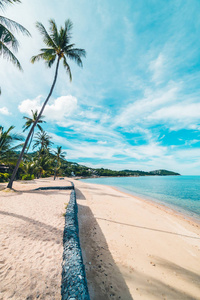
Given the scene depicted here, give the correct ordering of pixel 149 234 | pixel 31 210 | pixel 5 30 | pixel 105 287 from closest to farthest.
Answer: pixel 105 287 → pixel 149 234 → pixel 31 210 → pixel 5 30

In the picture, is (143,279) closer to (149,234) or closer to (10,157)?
(149,234)

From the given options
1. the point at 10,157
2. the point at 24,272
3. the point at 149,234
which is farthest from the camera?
the point at 10,157

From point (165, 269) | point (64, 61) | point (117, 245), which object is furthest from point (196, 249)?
point (64, 61)

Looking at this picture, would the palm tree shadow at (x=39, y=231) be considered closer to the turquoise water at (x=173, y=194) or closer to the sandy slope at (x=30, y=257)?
the sandy slope at (x=30, y=257)

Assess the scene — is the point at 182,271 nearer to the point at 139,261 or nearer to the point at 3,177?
the point at 139,261

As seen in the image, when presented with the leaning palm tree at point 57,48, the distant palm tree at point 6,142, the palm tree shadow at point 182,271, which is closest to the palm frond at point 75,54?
the leaning palm tree at point 57,48

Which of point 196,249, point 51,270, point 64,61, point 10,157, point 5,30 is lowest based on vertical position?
point 196,249

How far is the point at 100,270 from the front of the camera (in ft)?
11.4

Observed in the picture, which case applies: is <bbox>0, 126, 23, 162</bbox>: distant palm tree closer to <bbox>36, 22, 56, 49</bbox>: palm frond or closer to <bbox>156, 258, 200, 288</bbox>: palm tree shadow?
<bbox>36, 22, 56, 49</bbox>: palm frond

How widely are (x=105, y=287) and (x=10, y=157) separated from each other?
13319mm

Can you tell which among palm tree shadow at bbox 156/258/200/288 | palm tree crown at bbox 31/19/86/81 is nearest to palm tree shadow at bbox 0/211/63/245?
palm tree shadow at bbox 156/258/200/288

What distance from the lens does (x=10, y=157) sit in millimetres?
12297

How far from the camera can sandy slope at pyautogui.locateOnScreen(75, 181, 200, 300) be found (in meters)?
3.03

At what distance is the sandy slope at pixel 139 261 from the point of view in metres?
3.03
